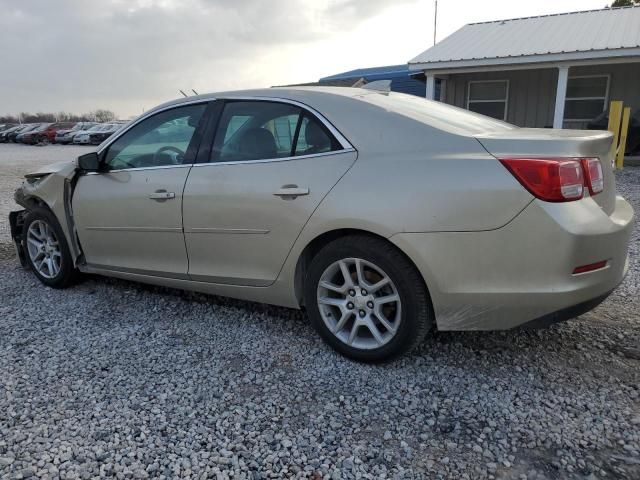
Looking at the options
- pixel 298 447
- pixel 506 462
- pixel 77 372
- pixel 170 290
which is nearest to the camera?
pixel 506 462

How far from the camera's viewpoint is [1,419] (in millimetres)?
2619

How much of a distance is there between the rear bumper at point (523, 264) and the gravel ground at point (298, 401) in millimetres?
458

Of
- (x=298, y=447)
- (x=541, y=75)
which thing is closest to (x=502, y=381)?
(x=298, y=447)

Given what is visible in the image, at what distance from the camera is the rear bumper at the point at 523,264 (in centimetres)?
246

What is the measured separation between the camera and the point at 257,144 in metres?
3.32

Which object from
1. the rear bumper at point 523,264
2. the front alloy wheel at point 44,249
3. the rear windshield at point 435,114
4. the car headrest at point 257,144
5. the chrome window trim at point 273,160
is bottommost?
the front alloy wheel at point 44,249

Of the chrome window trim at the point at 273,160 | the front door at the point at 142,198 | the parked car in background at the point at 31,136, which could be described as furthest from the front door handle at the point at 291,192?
the parked car in background at the point at 31,136

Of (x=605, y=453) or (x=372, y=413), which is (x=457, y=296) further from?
(x=605, y=453)

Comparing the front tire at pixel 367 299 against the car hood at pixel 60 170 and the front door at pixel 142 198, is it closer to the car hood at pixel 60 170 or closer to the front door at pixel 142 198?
the front door at pixel 142 198

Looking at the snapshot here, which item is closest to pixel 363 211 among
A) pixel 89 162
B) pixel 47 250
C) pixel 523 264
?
pixel 523 264

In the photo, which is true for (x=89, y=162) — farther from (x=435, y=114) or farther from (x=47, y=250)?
(x=435, y=114)

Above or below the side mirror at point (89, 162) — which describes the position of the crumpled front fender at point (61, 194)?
below

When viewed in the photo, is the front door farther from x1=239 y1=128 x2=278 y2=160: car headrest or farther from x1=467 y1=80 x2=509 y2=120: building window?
x1=467 y1=80 x2=509 y2=120: building window

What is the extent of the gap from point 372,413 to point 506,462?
0.67m
